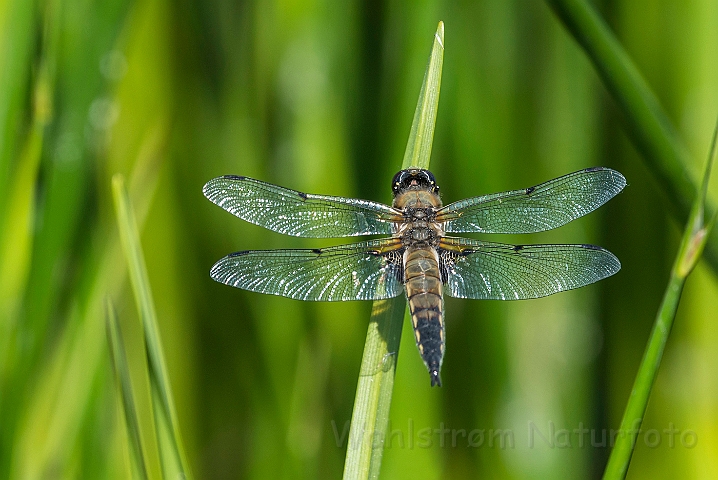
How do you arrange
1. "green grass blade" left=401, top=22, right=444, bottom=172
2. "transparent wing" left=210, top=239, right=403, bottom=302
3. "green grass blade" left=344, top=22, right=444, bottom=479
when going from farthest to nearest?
"transparent wing" left=210, top=239, right=403, bottom=302 → "green grass blade" left=401, top=22, right=444, bottom=172 → "green grass blade" left=344, top=22, right=444, bottom=479

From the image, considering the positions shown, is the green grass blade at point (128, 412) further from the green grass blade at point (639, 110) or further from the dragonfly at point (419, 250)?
the green grass blade at point (639, 110)

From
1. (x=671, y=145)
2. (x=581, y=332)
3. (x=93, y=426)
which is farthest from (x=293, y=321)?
(x=671, y=145)

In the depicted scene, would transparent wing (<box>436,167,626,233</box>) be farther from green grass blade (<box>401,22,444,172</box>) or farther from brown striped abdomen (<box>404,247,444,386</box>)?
green grass blade (<box>401,22,444,172</box>)

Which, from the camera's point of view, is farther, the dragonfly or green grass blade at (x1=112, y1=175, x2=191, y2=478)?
the dragonfly

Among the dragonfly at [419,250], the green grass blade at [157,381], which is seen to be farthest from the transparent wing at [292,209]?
the green grass blade at [157,381]

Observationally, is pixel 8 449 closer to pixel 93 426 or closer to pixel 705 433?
pixel 93 426

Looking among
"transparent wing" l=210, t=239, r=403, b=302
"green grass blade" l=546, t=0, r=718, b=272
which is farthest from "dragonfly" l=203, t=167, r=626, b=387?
"green grass blade" l=546, t=0, r=718, b=272

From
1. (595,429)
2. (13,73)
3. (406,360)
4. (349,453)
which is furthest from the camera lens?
(595,429)

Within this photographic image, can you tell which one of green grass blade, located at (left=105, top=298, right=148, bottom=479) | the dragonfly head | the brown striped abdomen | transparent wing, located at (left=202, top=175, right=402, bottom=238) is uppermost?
the dragonfly head
